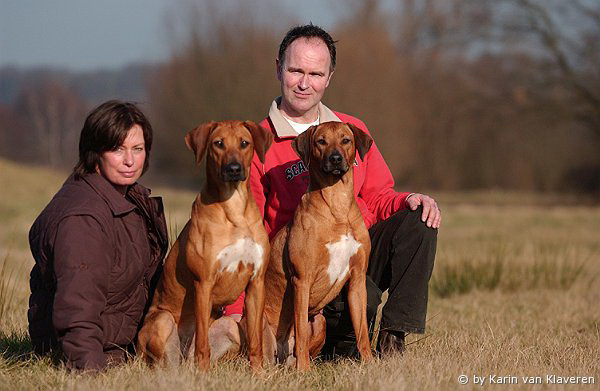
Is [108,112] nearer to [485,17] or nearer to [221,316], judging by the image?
[221,316]

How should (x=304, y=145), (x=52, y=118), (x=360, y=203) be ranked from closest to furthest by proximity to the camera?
(x=304, y=145) < (x=360, y=203) < (x=52, y=118)

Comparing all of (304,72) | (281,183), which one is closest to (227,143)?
(281,183)

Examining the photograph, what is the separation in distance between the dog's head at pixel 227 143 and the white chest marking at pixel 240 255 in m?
0.38

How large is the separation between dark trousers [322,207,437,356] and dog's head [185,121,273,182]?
3.78ft

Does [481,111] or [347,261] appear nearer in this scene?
[347,261]

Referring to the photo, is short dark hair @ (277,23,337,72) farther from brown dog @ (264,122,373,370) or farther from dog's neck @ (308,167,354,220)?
dog's neck @ (308,167,354,220)

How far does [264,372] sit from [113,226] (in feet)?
4.20

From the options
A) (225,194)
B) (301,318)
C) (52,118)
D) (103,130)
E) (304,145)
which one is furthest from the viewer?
(52,118)

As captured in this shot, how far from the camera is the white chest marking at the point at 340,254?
4.14 metres

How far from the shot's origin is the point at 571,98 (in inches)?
949

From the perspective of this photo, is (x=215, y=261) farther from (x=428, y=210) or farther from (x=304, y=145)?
(x=428, y=210)

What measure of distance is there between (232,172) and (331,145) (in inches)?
28.4

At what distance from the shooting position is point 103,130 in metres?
4.21

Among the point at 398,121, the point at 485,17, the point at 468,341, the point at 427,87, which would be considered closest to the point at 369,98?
the point at 398,121
